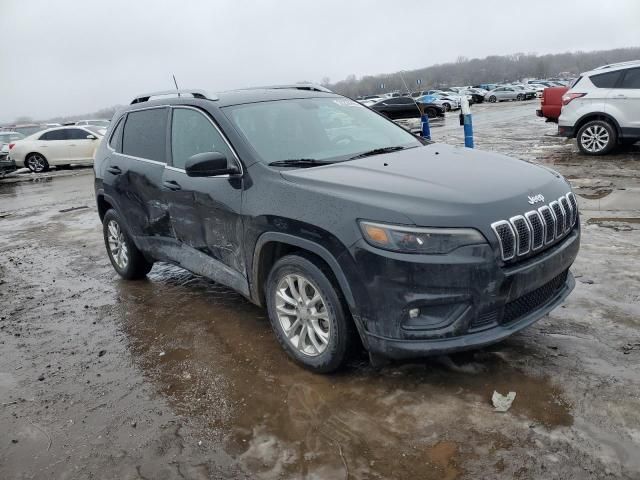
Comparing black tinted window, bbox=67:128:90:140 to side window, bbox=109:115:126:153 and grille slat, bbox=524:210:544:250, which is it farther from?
grille slat, bbox=524:210:544:250

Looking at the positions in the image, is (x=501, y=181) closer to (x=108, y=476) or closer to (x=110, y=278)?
(x=108, y=476)

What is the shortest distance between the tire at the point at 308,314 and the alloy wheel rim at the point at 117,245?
2559mm

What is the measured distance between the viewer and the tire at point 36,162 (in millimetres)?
18594

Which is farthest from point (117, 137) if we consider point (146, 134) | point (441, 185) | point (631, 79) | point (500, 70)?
point (500, 70)

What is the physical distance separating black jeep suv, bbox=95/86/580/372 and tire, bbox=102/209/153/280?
0.65 metres

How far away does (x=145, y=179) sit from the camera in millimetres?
4766

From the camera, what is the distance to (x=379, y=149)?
4.12 metres

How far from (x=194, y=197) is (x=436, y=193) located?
76.4 inches

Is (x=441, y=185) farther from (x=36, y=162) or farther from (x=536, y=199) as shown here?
(x=36, y=162)

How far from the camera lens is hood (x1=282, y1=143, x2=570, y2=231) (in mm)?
2889

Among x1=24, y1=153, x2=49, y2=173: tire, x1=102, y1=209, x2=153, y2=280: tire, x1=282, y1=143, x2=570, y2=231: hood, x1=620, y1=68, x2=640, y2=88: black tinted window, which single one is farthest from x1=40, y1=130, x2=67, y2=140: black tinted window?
x1=282, y1=143, x2=570, y2=231: hood

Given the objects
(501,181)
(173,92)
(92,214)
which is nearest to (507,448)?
(501,181)

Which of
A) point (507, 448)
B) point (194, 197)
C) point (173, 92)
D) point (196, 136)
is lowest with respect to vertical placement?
point (507, 448)

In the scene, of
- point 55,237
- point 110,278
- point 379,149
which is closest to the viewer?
point 379,149
